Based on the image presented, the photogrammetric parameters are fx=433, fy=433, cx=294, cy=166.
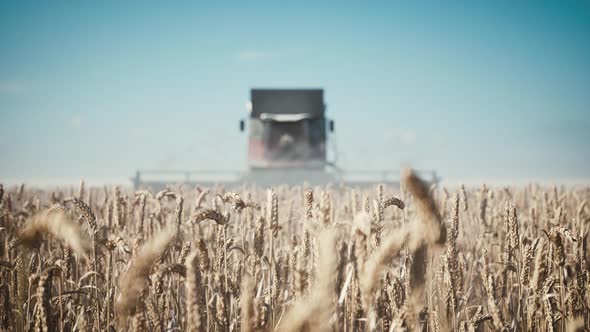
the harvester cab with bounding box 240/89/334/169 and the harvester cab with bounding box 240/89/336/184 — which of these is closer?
the harvester cab with bounding box 240/89/336/184

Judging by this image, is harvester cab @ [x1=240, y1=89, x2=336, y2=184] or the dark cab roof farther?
the dark cab roof

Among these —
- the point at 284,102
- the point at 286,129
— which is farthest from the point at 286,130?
the point at 284,102

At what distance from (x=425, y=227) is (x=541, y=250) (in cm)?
66

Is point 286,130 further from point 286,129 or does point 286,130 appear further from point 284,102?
point 284,102

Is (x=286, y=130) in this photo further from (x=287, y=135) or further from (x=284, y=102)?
(x=284, y=102)

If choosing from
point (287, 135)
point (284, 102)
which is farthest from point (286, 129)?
point (284, 102)

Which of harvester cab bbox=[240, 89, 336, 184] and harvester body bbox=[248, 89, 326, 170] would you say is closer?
harvester cab bbox=[240, 89, 336, 184]

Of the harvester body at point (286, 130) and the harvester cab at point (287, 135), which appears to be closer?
the harvester cab at point (287, 135)

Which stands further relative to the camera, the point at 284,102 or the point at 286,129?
the point at 284,102

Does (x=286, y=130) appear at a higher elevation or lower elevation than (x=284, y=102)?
lower

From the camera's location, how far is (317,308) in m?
0.93

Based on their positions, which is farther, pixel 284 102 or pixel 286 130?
pixel 284 102

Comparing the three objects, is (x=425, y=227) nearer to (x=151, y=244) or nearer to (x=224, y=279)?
(x=151, y=244)

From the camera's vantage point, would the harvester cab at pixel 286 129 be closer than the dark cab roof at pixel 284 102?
Yes
